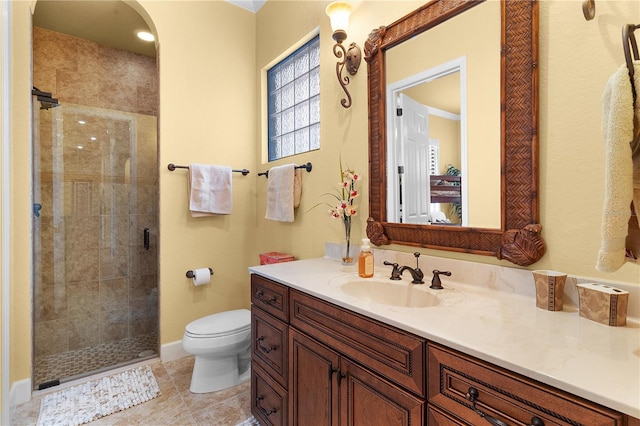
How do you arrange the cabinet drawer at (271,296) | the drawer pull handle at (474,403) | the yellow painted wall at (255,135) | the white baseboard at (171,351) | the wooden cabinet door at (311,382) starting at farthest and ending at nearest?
the white baseboard at (171,351), the cabinet drawer at (271,296), the wooden cabinet door at (311,382), the yellow painted wall at (255,135), the drawer pull handle at (474,403)

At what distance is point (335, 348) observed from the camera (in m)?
1.12

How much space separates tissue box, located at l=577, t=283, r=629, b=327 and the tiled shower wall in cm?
292

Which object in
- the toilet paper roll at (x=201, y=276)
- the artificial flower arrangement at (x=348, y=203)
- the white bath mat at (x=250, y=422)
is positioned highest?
the artificial flower arrangement at (x=348, y=203)

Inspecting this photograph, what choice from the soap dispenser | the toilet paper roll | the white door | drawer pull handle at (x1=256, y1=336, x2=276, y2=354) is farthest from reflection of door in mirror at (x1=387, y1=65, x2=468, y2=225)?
the toilet paper roll

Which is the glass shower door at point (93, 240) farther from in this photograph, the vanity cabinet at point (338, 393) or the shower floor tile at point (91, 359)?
the vanity cabinet at point (338, 393)

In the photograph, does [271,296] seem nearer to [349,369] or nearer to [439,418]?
[349,369]

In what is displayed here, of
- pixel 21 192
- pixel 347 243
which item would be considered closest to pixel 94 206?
pixel 21 192

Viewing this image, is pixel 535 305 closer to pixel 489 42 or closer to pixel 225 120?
pixel 489 42

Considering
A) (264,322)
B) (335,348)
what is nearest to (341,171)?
(264,322)

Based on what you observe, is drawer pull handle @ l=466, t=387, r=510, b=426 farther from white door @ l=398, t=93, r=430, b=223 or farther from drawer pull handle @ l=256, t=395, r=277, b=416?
drawer pull handle @ l=256, t=395, r=277, b=416

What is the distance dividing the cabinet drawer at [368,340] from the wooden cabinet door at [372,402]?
0.03 meters

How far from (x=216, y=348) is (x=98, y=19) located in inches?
106

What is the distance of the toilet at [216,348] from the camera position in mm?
1920

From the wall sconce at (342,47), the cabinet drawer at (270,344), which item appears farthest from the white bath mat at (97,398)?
the wall sconce at (342,47)
